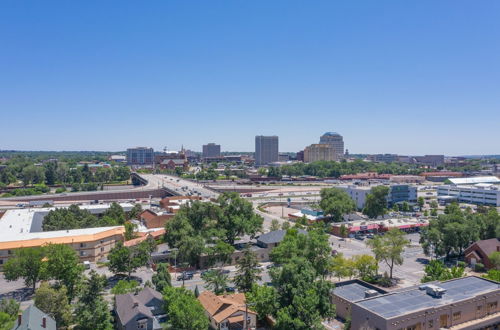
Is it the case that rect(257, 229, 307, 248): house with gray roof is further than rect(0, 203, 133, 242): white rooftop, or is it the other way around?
rect(0, 203, 133, 242): white rooftop

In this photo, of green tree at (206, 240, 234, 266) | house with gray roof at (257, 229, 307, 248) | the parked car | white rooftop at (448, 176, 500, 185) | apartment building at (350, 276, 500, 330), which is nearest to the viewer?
apartment building at (350, 276, 500, 330)

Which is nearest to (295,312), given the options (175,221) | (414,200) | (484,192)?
(175,221)

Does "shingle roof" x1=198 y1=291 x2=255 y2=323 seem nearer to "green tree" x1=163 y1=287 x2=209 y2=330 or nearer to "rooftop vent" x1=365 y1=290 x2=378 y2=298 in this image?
"green tree" x1=163 y1=287 x2=209 y2=330

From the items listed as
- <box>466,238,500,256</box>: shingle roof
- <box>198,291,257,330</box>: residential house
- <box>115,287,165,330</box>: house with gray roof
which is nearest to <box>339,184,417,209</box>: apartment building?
<box>466,238,500,256</box>: shingle roof

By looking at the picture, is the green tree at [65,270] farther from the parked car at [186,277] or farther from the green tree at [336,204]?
the green tree at [336,204]

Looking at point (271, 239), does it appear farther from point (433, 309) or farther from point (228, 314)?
point (433, 309)

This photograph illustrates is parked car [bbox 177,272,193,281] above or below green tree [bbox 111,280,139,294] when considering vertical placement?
below
